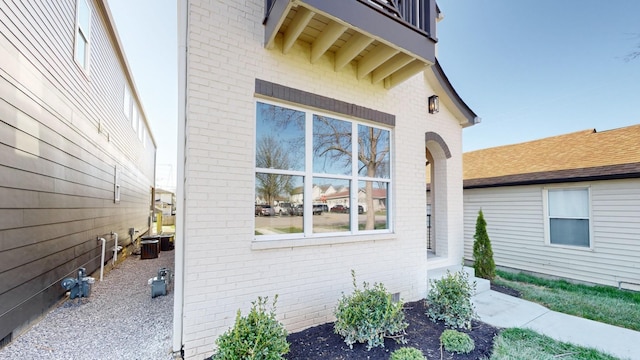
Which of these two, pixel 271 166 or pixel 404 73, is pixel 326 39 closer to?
pixel 404 73

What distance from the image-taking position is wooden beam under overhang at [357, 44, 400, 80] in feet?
12.9

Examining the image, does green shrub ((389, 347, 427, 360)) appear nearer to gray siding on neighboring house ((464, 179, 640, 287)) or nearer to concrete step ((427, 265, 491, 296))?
concrete step ((427, 265, 491, 296))

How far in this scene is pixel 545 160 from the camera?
8281mm

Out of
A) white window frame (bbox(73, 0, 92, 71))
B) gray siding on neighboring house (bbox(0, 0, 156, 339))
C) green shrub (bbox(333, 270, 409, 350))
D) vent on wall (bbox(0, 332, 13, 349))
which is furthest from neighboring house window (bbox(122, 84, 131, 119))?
green shrub (bbox(333, 270, 409, 350))

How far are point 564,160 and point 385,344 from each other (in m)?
7.92

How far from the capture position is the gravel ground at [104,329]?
10.5ft

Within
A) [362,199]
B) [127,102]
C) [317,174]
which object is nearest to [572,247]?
[362,199]

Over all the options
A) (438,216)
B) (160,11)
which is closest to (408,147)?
(438,216)

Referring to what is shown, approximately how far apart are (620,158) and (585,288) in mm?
3191

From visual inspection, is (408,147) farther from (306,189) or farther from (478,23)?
(478,23)

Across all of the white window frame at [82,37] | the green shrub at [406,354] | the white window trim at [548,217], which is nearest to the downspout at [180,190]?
the green shrub at [406,354]

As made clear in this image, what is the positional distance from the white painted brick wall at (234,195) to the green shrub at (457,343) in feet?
4.45

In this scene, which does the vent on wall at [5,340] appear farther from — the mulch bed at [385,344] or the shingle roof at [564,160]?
the shingle roof at [564,160]

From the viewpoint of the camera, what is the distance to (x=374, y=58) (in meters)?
4.15
